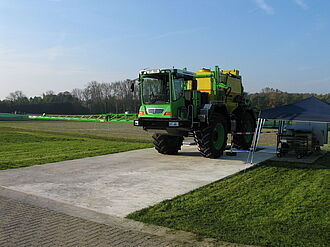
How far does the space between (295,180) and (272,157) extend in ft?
13.0

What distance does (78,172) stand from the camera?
31.4ft

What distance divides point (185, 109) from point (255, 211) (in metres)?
6.01

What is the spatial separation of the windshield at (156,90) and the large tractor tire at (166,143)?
6.38 ft

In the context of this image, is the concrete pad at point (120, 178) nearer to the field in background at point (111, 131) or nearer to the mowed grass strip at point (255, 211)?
the mowed grass strip at point (255, 211)

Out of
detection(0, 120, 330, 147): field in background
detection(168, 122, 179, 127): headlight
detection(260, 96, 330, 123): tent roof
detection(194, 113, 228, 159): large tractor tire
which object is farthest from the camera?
detection(0, 120, 330, 147): field in background

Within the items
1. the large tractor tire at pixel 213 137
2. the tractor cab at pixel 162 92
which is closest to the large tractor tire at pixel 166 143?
the large tractor tire at pixel 213 137

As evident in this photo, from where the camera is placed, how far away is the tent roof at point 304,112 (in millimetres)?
10016

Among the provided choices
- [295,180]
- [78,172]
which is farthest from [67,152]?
[295,180]

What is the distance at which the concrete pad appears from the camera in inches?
267

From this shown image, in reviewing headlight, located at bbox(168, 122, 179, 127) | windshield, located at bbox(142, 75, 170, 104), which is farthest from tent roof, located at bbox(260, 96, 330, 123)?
windshield, located at bbox(142, 75, 170, 104)

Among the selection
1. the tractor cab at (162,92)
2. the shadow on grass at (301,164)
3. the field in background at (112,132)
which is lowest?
the shadow on grass at (301,164)

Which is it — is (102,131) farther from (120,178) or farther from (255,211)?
(255,211)

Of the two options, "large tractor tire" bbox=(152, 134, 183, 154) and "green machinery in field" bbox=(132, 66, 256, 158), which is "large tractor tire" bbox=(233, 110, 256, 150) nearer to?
"green machinery in field" bbox=(132, 66, 256, 158)

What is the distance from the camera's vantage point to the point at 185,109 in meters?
11.4
